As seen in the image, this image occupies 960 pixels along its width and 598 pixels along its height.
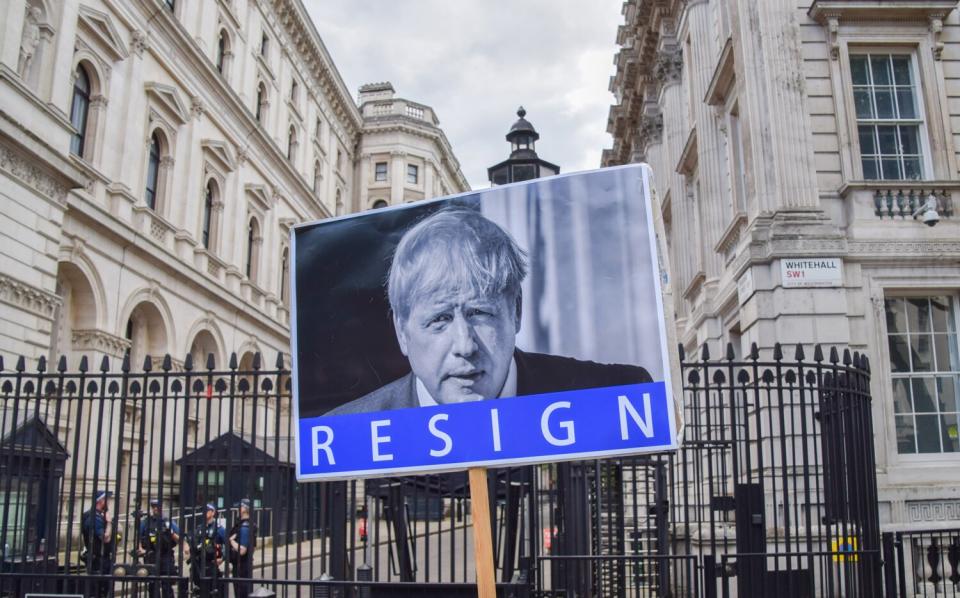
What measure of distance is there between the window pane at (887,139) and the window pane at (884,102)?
0.81 feet

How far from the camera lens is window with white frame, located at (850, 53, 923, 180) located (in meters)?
14.6

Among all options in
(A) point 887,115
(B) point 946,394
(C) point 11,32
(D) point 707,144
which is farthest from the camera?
(D) point 707,144

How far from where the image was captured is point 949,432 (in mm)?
13523

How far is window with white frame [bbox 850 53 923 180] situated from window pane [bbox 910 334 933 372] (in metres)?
2.75

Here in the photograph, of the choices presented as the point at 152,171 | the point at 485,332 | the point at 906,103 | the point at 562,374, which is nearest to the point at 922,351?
the point at 906,103

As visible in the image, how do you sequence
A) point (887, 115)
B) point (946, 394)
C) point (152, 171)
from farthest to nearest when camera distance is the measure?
point (152, 171) < point (887, 115) < point (946, 394)

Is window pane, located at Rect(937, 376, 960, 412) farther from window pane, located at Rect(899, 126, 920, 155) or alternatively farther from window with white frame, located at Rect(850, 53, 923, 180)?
window pane, located at Rect(899, 126, 920, 155)

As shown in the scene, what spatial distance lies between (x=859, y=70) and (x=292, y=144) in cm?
3168

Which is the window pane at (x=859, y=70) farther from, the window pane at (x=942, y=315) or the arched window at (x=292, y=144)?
the arched window at (x=292, y=144)

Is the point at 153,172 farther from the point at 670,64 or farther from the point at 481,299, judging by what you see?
the point at 481,299

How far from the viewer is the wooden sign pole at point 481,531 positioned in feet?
14.8

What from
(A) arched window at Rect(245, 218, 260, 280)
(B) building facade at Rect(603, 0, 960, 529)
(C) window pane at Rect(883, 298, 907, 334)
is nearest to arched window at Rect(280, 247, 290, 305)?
(A) arched window at Rect(245, 218, 260, 280)

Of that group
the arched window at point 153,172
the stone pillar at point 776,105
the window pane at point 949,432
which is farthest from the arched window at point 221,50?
the window pane at point 949,432

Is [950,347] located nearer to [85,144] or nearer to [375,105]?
[85,144]
